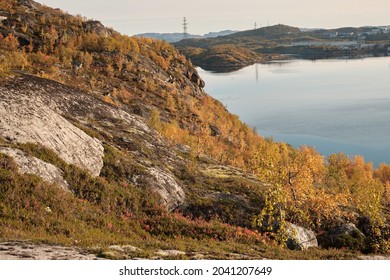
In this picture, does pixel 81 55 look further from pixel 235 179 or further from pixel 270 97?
pixel 270 97

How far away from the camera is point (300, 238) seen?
2980cm

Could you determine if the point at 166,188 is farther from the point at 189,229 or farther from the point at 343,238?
the point at 343,238

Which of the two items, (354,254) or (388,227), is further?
(388,227)

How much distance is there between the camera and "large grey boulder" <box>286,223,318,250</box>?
28547mm

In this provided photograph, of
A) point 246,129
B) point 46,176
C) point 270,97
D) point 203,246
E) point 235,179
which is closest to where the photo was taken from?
point 203,246

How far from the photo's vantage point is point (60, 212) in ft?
70.8

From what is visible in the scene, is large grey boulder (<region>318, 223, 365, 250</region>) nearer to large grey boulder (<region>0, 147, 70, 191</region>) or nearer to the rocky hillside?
the rocky hillside

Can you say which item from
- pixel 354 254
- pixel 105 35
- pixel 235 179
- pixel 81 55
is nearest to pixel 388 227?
pixel 354 254

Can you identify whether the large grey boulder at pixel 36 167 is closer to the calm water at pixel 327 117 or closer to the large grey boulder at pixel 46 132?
the large grey boulder at pixel 46 132

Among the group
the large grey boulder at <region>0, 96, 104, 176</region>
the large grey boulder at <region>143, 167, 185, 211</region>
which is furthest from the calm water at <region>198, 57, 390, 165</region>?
the large grey boulder at <region>0, 96, 104, 176</region>

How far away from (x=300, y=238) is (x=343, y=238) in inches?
165

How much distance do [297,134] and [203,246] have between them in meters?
108

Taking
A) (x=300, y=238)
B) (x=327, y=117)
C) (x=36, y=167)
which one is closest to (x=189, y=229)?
(x=300, y=238)

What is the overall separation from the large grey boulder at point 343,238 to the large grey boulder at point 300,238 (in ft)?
4.18
